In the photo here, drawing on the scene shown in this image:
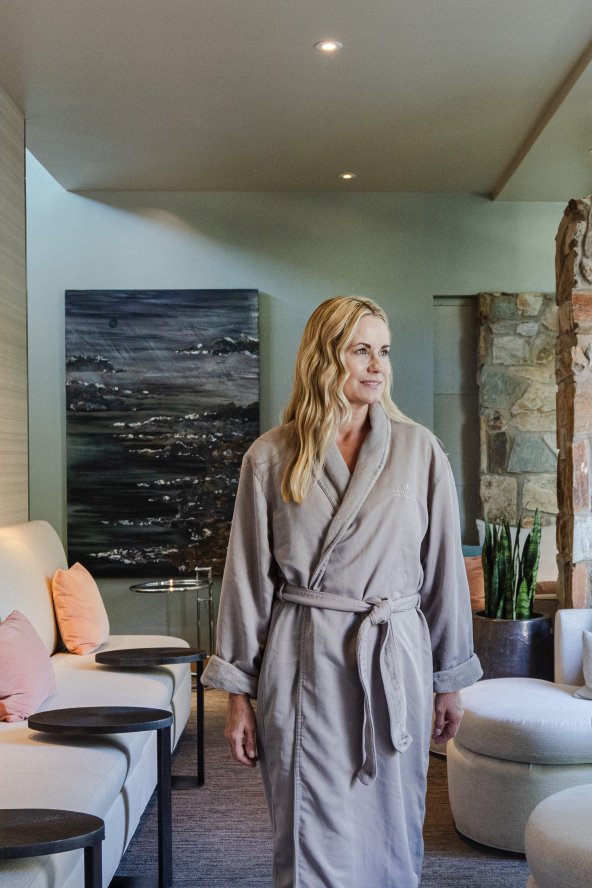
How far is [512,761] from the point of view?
9.48ft

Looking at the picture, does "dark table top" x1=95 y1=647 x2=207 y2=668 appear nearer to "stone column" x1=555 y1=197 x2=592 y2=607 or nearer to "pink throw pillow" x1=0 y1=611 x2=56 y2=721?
"pink throw pillow" x1=0 y1=611 x2=56 y2=721

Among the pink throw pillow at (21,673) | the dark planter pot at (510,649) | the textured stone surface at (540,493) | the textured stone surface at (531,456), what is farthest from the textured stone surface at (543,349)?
the pink throw pillow at (21,673)

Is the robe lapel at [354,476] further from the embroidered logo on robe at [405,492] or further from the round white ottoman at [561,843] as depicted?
the round white ottoman at [561,843]

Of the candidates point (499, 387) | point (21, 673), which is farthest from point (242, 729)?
point (499, 387)

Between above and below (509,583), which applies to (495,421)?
above

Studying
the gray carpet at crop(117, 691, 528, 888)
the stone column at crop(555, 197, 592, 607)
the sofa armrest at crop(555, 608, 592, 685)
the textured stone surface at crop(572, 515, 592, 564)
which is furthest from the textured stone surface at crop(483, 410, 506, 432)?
the gray carpet at crop(117, 691, 528, 888)

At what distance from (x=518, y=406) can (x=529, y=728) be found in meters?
2.91

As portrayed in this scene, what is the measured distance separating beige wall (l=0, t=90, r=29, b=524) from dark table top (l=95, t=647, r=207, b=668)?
0.92 meters

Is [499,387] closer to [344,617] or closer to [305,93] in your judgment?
[305,93]

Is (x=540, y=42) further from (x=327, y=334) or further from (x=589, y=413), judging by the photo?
(x=327, y=334)

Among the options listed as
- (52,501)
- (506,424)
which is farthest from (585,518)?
(52,501)

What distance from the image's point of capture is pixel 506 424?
5.50m

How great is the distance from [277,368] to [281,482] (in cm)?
378

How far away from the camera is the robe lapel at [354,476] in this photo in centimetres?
181
